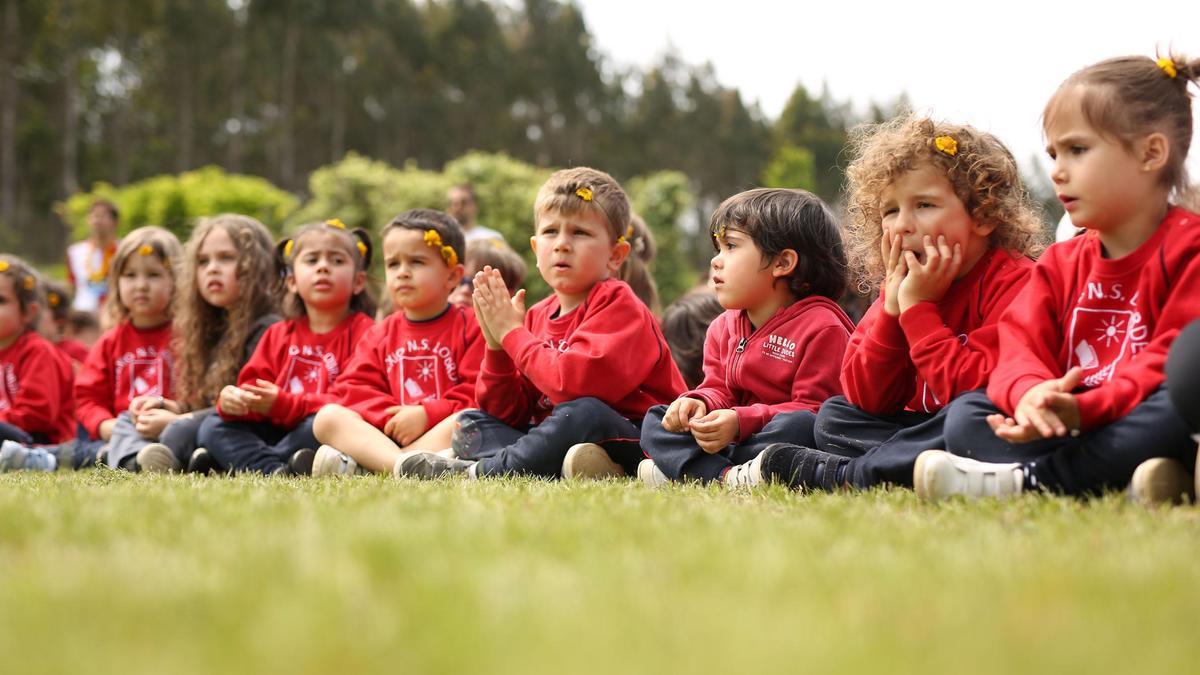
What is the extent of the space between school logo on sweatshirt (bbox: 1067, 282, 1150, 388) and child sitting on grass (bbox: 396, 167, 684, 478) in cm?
216

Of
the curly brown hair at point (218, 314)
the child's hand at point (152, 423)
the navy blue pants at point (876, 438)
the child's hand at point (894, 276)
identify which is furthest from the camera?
the curly brown hair at point (218, 314)

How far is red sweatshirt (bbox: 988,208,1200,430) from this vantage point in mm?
3467

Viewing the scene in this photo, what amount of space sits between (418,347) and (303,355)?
3.06 feet

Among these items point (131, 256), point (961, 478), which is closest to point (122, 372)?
point (131, 256)

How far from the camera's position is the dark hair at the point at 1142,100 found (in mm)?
3674

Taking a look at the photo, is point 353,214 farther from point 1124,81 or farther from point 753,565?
point 753,565

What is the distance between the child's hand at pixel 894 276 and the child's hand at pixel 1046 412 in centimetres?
85

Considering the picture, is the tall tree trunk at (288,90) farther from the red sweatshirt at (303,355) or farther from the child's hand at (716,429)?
the child's hand at (716,429)

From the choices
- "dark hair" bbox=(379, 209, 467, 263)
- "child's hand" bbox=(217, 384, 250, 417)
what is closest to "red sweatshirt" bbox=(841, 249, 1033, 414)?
"dark hair" bbox=(379, 209, 467, 263)

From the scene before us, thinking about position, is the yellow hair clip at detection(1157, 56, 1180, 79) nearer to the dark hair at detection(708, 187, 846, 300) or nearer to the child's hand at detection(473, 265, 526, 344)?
the dark hair at detection(708, 187, 846, 300)

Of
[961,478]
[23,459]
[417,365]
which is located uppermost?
[417,365]

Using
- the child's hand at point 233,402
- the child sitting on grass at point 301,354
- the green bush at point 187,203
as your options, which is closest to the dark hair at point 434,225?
the child sitting on grass at point 301,354

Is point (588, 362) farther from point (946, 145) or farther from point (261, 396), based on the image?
point (261, 396)

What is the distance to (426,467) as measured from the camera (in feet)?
17.5
